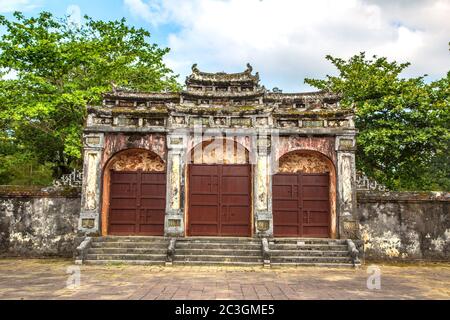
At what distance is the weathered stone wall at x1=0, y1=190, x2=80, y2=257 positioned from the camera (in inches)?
515

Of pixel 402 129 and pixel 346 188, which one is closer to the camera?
pixel 346 188

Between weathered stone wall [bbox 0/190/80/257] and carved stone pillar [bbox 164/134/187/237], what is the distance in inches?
133

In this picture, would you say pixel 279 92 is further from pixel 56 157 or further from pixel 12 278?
pixel 56 157

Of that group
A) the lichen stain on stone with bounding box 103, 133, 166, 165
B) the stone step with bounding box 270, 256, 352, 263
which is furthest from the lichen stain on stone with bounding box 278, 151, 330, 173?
the lichen stain on stone with bounding box 103, 133, 166, 165

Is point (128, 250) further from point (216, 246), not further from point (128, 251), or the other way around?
point (216, 246)

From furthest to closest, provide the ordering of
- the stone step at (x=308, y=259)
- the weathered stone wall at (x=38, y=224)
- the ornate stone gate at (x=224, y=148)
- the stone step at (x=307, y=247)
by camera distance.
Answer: the weathered stone wall at (x=38, y=224) → the ornate stone gate at (x=224, y=148) → the stone step at (x=307, y=247) → the stone step at (x=308, y=259)

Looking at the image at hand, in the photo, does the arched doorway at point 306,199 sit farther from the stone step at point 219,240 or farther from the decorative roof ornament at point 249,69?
the decorative roof ornament at point 249,69

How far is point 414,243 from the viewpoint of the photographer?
42.7 feet

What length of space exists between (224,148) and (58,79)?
8.78 m

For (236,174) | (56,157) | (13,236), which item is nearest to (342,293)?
(236,174)

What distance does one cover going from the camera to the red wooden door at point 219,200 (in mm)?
13352

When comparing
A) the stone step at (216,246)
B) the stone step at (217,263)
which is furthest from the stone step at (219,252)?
the stone step at (217,263)

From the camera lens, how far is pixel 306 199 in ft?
44.8

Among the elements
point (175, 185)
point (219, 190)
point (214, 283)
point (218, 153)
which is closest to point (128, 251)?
point (175, 185)
